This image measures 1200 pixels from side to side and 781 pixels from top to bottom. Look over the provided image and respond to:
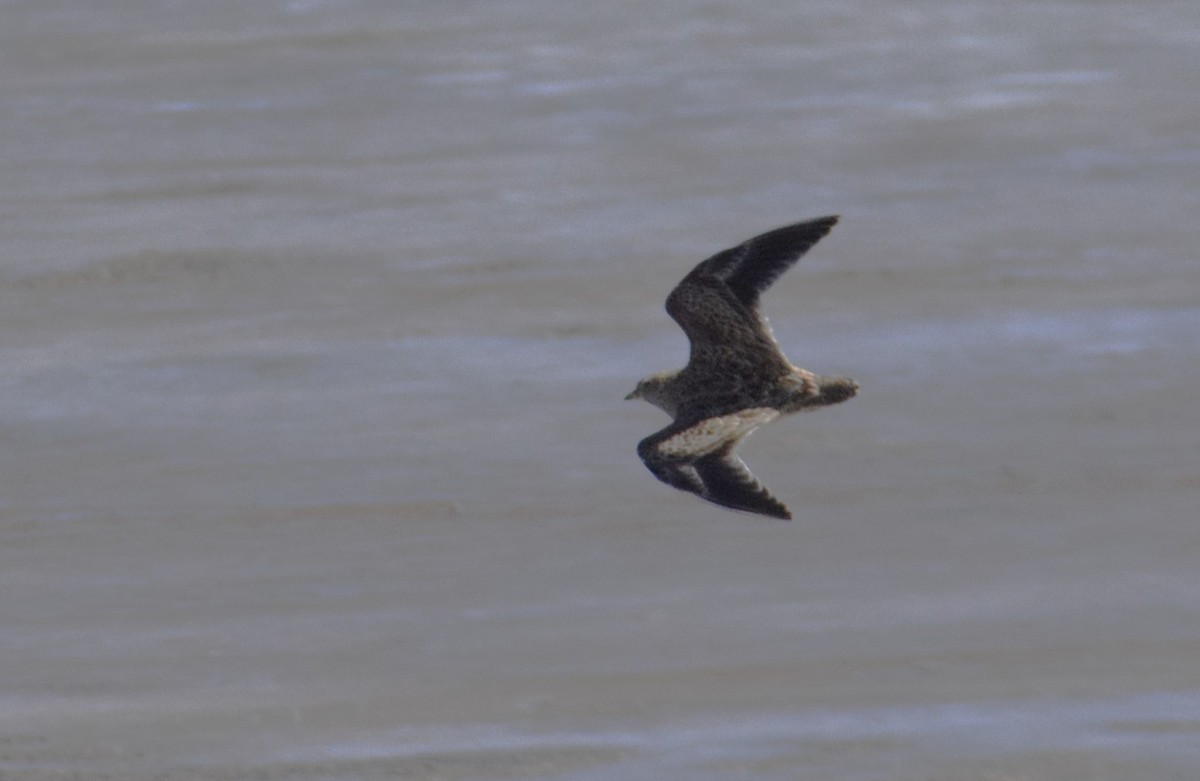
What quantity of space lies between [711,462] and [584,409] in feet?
4.51

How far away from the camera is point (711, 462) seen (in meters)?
5.91

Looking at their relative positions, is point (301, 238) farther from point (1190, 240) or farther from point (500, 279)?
point (1190, 240)

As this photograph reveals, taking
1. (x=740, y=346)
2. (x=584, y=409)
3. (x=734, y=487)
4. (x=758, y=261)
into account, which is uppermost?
(x=758, y=261)

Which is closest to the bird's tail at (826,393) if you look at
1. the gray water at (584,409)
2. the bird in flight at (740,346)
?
the bird in flight at (740,346)

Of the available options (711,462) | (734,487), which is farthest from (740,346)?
(734,487)

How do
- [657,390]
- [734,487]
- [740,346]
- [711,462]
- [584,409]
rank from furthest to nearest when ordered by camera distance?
[584,409] → [657,390] → [740,346] → [711,462] → [734,487]

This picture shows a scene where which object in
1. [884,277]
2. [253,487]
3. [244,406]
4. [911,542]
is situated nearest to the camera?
[911,542]

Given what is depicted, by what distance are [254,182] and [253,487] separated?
3456 millimetres

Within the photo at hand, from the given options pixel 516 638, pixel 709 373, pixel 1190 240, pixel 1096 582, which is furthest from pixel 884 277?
pixel 516 638

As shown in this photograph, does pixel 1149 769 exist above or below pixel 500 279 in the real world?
below

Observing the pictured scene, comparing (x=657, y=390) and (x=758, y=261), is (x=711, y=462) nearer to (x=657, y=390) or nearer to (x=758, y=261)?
(x=657, y=390)

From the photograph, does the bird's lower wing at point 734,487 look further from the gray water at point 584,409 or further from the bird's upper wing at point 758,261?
the bird's upper wing at point 758,261

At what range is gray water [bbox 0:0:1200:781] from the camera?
5406 mm

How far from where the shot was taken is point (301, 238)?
902 centimetres
